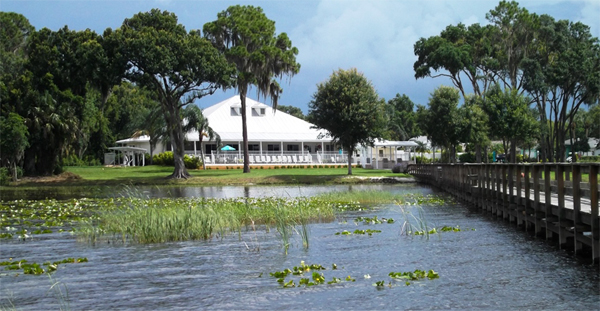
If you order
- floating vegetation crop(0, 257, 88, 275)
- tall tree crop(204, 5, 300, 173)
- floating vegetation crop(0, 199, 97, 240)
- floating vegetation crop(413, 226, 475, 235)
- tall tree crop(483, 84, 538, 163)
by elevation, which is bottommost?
floating vegetation crop(413, 226, 475, 235)

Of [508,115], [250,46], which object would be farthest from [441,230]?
[508,115]

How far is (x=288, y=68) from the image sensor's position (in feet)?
184

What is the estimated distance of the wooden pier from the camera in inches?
527

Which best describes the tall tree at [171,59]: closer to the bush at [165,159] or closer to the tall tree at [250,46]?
the tall tree at [250,46]

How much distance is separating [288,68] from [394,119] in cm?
4965

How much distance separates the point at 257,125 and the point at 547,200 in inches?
2437

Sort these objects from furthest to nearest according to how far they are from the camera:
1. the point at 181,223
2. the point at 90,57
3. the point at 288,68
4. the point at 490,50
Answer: the point at 490,50, the point at 288,68, the point at 90,57, the point at 181,223

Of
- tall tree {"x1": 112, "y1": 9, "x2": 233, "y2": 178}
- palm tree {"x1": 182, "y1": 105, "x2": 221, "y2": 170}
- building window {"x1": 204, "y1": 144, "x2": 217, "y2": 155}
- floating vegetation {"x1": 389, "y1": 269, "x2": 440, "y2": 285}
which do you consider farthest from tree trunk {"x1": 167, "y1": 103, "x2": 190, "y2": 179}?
floating vegetation {"x1": 389, "y1": 269, "x2": 440, "y2": 285}

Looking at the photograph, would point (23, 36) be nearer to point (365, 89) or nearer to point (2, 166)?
point (2, 166)

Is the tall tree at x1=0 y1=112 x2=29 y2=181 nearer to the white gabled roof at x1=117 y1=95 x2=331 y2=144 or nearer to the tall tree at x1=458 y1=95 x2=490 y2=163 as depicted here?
the white gabled roof at x1=117 y1=95 x2=331 y2=144

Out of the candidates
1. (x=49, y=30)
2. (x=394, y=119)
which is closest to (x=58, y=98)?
(x=49, y=30)

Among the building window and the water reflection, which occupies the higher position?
the building window

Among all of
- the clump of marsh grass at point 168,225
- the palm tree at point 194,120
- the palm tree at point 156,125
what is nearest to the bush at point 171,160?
the palm tree at point 156,125

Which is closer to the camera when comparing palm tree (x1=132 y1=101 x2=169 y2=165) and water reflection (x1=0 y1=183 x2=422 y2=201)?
water reflection (x1=0 y1=183 x2=422 y2=201)
